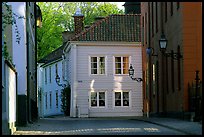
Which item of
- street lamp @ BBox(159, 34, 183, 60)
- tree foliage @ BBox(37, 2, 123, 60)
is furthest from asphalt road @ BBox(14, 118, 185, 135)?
tree foliage @ BBox(37, 2, 123, 60)

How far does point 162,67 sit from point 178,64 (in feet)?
16.5

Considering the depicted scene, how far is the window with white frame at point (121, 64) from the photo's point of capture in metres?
45.6

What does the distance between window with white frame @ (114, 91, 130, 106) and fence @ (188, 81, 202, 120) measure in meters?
19.9

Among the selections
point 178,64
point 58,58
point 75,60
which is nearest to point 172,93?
point 178,64

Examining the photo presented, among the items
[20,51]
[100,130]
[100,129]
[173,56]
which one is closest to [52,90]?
[173,56]

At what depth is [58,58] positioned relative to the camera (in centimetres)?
5409

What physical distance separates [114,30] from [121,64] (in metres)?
2.91

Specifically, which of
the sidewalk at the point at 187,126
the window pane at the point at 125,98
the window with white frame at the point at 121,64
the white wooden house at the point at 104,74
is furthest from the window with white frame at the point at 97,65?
the sidewalk at the point at 187,126

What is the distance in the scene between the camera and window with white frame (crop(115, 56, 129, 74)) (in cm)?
4556

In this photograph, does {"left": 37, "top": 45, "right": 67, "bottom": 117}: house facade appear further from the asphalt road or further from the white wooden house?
the asphalt road

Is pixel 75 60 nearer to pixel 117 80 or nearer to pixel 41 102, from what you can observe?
pixel 117 80

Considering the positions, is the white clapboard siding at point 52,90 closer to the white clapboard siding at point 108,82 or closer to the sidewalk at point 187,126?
the white clapboard siding at point 108,82

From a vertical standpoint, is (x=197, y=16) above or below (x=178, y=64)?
above

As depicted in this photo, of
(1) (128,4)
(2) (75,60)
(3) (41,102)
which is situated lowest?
(3) (41,102)
